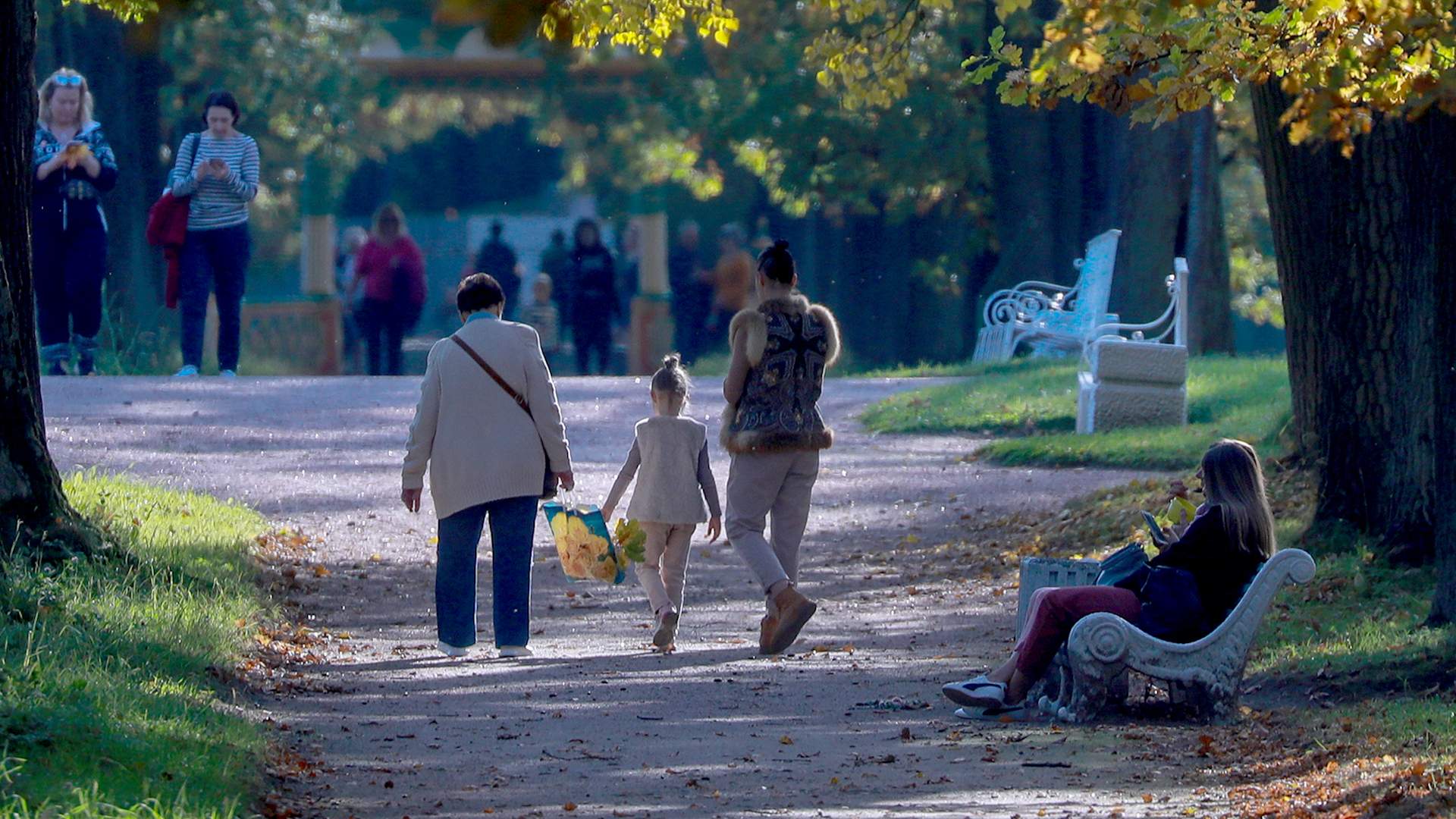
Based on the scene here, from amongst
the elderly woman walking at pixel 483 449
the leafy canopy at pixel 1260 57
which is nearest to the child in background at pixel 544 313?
the elderly woman walking at pixel 483 449

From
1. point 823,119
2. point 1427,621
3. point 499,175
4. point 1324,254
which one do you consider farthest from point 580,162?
point 1427,621

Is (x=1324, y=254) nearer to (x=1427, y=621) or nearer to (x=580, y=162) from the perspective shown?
(x=1427, y=621)

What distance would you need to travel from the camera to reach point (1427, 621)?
26.0 ft

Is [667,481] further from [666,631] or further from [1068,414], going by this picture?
[1068,414]

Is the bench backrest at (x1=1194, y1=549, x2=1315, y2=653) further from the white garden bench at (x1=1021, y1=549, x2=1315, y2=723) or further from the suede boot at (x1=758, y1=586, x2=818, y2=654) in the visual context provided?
the suede boot at (x1=758, y1=586, x2=818, y2=654)

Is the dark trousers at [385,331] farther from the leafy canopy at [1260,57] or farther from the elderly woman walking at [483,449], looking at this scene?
the leafy canopy at [1260,57]

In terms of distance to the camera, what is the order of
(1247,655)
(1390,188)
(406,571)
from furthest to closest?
(406,571) < (1390,188) < (1247,655)

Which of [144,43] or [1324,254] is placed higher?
[144,43]

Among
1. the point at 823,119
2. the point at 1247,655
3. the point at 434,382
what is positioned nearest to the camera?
the point at 1247,655

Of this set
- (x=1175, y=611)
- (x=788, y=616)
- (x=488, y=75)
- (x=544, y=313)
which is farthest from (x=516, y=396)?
(x=488, y=75)

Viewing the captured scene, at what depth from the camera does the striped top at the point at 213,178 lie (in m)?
16.2

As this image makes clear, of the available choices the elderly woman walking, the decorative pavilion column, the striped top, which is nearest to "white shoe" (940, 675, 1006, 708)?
the elderly woman walking

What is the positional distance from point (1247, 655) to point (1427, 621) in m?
1.27

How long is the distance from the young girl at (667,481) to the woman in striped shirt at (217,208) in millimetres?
8151
